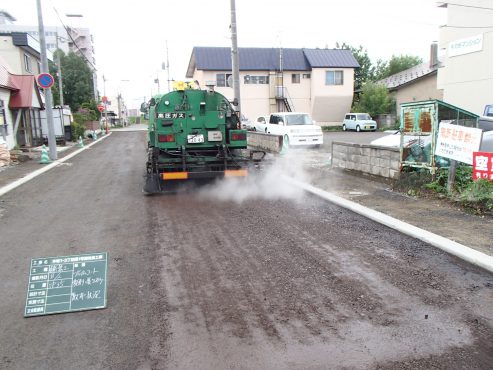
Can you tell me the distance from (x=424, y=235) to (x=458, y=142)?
2935 mm

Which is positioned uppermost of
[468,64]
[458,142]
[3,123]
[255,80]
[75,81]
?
[75,81]

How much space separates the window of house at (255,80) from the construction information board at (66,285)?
40892 millimetres

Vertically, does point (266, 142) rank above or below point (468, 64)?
below

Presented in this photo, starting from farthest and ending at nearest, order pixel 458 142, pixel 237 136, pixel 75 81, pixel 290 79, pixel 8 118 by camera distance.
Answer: pixel 75 81 → pixel 290 79 → pixel 8 118 → pixel 237 136 → pixel 458 142

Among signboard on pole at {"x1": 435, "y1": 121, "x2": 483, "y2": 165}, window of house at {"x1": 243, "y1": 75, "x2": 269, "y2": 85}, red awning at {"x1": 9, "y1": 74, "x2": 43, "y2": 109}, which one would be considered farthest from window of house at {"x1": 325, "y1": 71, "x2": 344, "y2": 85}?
signboard on pole at {"x1": 435, "y1": 121, "x2": 483, "y2": 165}

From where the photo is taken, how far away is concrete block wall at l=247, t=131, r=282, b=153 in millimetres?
18859

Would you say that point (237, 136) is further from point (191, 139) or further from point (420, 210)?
point (420, 210)

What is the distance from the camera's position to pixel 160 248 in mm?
6000

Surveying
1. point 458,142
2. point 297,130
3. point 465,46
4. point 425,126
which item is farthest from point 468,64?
point 458,142

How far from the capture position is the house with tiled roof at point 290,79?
43062 millimetres

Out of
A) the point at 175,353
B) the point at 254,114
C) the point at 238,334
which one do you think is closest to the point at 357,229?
the point at 238,334

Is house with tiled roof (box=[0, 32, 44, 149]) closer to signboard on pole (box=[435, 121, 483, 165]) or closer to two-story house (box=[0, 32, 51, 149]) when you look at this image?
two-story house (box=[0, 32, 51, 149])

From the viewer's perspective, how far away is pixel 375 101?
42344 millimetres

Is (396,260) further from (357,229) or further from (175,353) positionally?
(175,353)
